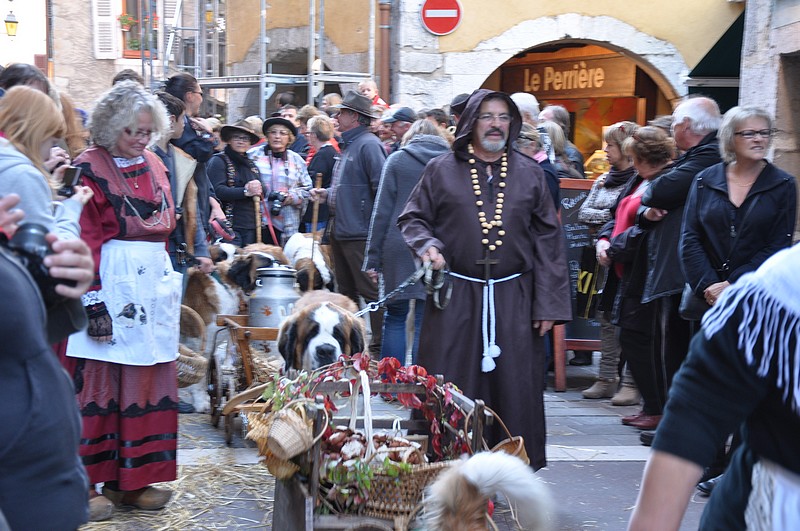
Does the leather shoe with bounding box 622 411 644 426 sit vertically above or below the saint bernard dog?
below

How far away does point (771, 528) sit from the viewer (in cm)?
183

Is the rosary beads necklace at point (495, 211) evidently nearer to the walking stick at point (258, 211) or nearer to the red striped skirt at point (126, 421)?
the red striped skirt at point (126, 421)

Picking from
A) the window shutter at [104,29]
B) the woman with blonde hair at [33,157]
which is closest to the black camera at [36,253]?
the woman with blonde hair at [33,157]

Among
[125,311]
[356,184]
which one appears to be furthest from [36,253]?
[356,184]

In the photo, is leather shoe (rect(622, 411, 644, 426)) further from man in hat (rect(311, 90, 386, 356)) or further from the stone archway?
the stone archway

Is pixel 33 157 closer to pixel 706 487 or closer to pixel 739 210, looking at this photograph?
pixel 739 210

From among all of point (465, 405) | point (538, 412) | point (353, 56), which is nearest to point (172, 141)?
point (538, 412)

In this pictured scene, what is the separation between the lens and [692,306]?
5.63m

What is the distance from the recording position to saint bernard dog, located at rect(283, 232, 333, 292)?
294 inches

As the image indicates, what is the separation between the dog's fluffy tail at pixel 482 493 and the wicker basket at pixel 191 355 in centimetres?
318

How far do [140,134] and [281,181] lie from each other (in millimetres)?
4626

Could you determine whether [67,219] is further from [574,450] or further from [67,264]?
[574,450]

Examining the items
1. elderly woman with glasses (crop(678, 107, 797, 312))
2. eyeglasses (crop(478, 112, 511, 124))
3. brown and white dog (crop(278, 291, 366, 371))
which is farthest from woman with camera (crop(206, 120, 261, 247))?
elderly woman with glasses (crop(678, 107, 797, 312))

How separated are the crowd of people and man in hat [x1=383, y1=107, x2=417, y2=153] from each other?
30.8 inches
